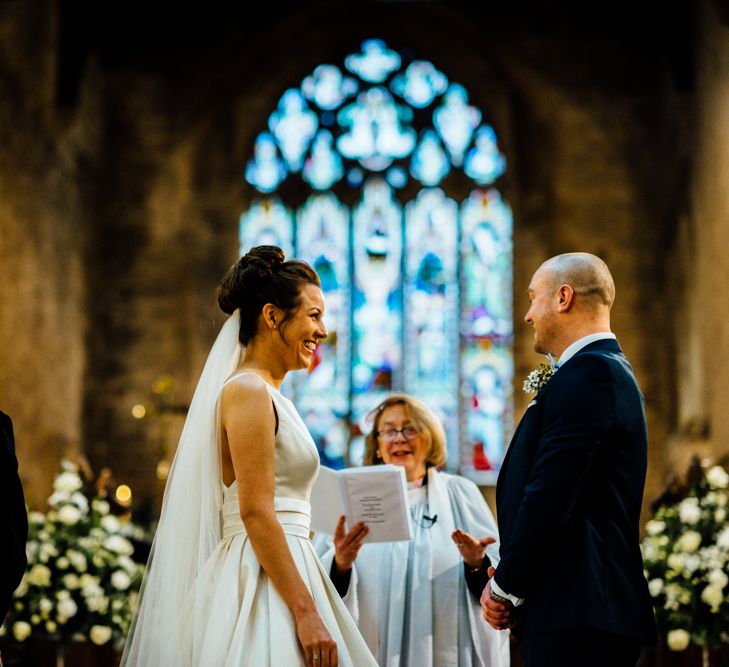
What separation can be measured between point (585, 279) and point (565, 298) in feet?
0.23

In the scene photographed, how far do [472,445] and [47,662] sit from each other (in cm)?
559

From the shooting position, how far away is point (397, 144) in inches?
470

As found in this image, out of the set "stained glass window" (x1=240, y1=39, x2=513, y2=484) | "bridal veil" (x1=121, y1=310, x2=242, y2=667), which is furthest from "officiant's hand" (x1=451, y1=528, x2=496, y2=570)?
"stained glass window" (x1=240, y1=39, x2=513, y2=484)

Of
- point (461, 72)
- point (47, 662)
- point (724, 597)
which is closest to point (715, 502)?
point (724, 597)

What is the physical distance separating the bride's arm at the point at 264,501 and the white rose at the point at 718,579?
356 centimetres

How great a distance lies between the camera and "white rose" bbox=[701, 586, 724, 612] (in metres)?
5.70

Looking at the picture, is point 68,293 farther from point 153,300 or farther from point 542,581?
point 542,581

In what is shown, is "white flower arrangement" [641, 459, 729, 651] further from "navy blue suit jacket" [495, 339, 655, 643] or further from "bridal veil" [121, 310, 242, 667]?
"bridal veil" [121, 310, 242, 667]

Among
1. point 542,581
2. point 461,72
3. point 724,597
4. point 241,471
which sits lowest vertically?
point 724,597

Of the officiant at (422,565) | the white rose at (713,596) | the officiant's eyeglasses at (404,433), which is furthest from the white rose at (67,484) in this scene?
the white rose at (713,596)

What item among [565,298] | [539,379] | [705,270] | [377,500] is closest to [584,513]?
[539,379]

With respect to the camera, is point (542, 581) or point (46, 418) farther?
point (46, 418)

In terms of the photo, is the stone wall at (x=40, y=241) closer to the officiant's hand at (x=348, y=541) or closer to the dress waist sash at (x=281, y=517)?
the officiant's hand at (x=348, y=541)

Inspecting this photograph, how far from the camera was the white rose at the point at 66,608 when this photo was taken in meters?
6.03
